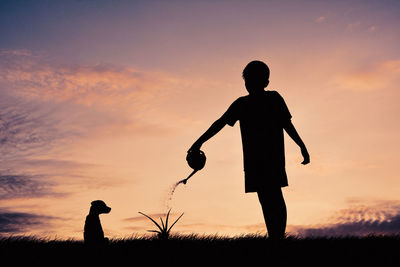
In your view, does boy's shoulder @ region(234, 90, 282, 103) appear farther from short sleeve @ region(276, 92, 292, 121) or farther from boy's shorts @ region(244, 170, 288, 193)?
boy's shorts @ region(244, 170, 288, 193)

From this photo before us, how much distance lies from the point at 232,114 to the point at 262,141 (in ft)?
1.84

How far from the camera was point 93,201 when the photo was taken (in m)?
8.04

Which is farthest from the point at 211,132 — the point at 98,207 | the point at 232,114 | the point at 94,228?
the point at 98,207

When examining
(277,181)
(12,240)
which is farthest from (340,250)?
(12,240)

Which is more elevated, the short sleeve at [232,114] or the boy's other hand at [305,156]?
the short sleeve at [232,114]

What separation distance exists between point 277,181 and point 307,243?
2.66 metres

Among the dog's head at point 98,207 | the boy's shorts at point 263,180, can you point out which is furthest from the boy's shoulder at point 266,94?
the dog's head at point 98,207

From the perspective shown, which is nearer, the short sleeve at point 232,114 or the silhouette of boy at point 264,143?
the silhouette of boy at point 264,143

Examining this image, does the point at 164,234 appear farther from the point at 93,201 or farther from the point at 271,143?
the point at 271,143

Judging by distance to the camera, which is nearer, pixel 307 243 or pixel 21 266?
pixel 21 266

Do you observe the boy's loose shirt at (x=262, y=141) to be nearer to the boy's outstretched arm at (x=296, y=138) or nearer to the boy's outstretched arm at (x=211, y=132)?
the boy's outstretched arm at (x=296, y=138)

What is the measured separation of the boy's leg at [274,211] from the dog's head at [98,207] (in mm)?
3536

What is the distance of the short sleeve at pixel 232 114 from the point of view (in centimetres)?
577

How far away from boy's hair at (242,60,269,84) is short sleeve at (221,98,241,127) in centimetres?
37
